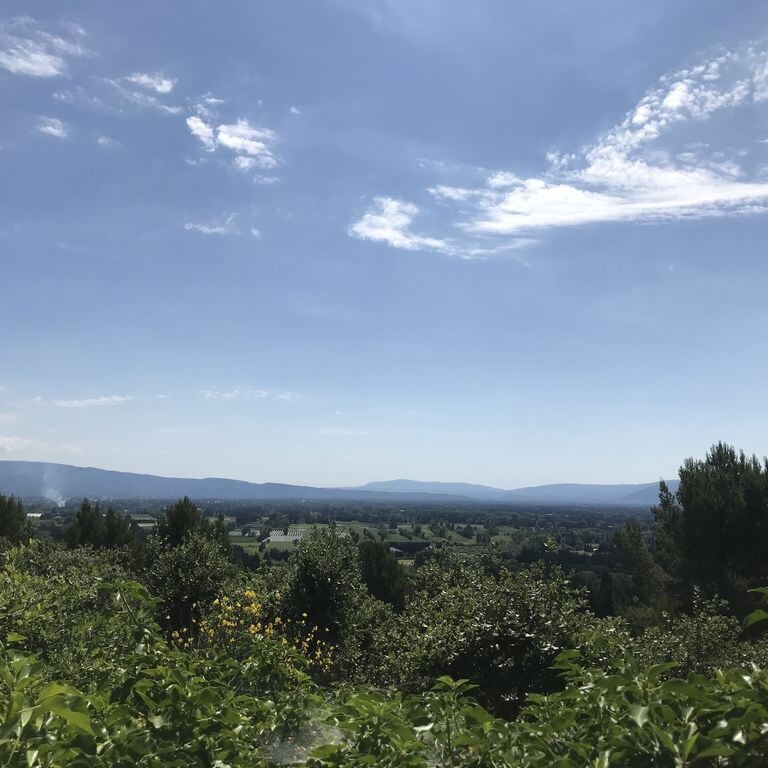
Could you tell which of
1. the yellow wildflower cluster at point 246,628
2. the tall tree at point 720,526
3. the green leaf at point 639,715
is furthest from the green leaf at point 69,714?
the tall tree at point 720,526

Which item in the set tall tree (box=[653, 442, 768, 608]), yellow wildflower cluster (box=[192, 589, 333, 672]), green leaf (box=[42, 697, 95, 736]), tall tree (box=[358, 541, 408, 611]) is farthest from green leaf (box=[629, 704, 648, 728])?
tall tree (box=[358, 541, 408, 611])

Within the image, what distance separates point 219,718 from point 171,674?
0.30 m

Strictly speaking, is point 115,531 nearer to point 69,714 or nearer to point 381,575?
point 381,575

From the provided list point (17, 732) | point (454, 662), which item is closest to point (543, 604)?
point (454, 662)

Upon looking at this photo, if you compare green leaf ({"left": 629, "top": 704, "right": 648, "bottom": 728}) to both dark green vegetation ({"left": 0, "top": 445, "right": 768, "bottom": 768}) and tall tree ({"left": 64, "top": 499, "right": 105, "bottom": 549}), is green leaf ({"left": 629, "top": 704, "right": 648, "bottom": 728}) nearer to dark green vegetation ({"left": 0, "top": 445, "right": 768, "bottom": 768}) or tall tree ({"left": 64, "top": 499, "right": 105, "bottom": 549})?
dark green vegetation ({"left": 0, "top": 445, "right": 768, "bottom": 768})

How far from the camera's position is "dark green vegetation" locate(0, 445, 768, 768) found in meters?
1.60

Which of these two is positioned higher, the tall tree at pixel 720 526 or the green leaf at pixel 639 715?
the green leaf at pixel 639 715

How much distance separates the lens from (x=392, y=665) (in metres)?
11.1

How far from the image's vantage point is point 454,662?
8.61m

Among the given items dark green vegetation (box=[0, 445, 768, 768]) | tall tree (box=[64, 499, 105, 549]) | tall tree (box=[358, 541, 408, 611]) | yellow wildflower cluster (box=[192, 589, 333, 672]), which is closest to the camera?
dark green vegetation (box=[0, 445, 768, 768])

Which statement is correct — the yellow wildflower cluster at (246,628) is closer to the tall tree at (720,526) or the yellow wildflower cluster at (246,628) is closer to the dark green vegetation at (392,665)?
the dark green vegetation at (392,665)

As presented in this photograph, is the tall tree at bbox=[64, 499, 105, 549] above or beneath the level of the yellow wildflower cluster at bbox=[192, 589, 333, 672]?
beneath

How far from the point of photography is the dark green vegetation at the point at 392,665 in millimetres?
1603

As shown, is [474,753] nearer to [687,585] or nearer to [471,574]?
[471,574]
